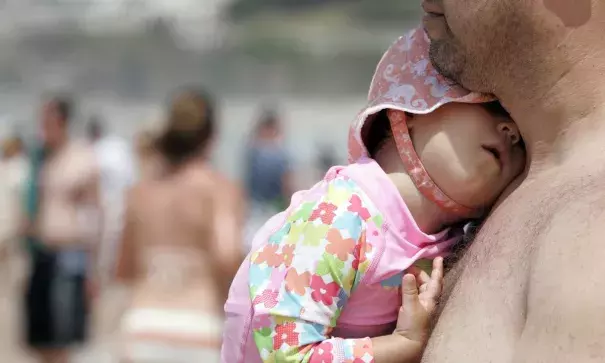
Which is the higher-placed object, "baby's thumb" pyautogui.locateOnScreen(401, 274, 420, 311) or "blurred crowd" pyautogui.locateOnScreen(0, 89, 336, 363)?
"baby's thumb" pyautogui.locateOnScreen(401, 274, 420, 311)

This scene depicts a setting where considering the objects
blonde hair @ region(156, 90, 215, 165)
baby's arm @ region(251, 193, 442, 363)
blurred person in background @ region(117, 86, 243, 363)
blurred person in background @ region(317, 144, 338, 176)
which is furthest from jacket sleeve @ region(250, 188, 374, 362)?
blurred person in background @ region(317, 144, 338, 176)

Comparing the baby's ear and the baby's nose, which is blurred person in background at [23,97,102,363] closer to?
the baby's ear

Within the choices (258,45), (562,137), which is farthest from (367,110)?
(258,45)

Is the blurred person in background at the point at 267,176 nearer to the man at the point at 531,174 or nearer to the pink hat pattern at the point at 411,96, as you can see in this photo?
the pink hat pattern at the point at 411,96

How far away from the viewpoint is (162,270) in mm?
4711

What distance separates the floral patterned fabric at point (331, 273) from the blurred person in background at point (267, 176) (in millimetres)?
6833

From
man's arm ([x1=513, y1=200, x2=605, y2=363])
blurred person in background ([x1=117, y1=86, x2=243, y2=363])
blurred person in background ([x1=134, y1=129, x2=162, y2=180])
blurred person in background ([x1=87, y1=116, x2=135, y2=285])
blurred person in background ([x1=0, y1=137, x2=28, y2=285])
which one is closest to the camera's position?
man's arm ([x1=513, y1=200, x2=605, y2=363])

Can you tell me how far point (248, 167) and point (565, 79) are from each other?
8.59 metres

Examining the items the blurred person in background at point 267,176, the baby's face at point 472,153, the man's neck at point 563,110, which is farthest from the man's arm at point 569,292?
the blurred person in background at point 267,176

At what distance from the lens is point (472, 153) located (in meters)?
1.85

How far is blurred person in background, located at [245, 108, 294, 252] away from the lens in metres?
Result: 9.43

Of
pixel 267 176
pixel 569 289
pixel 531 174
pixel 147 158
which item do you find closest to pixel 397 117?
pixel 531 174

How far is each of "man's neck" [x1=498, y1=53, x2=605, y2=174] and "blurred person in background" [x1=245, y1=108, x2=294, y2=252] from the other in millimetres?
7020

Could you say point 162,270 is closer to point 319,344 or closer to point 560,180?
point 319,344
